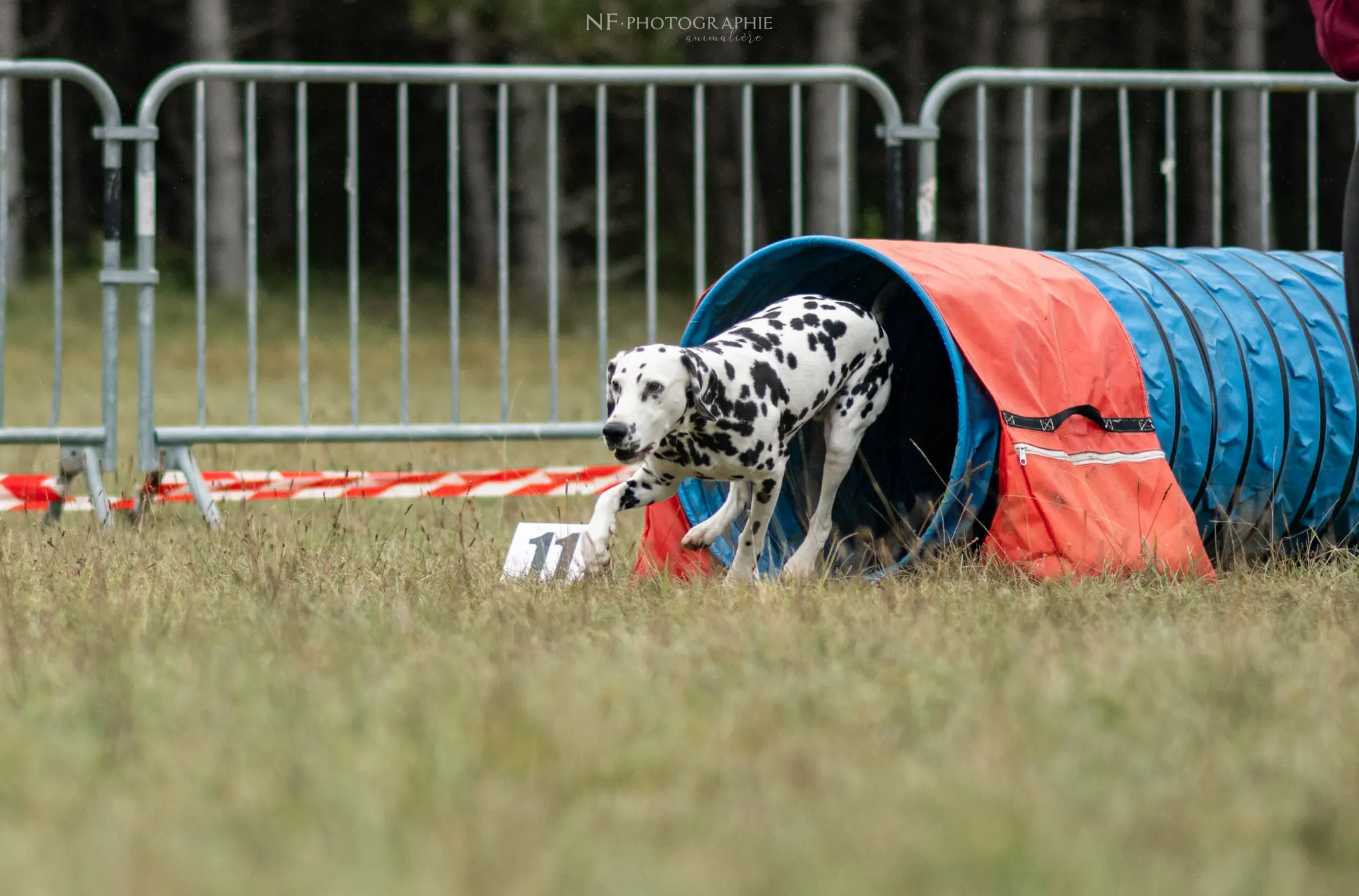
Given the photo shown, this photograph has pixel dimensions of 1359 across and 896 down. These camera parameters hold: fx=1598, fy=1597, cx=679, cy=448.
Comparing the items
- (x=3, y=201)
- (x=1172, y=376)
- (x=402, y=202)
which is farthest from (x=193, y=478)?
(x=1172, y=376)

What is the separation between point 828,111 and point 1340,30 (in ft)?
43.9

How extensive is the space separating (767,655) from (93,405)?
10290mm

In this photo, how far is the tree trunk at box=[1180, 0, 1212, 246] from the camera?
883 inches

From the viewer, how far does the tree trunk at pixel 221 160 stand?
19.1 metres

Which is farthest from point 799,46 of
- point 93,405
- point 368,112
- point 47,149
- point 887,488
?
point 887,488

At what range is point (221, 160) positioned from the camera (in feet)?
62.8

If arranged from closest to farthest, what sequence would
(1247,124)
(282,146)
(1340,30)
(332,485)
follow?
(1340,30) < (332,485) < (1247,124) < (282,146)

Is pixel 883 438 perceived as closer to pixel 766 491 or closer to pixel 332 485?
pixel 766 491

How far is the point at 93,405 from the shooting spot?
41.4ft

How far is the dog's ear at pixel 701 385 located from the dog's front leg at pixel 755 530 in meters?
0.38

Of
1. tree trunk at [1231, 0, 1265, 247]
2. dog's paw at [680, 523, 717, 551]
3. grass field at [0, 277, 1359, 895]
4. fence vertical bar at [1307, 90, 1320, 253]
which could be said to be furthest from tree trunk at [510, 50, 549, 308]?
grass field at [0, 277, 1359, 895]

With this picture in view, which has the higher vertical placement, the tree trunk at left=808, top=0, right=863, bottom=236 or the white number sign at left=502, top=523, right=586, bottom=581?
the tree trunk at left=808, top=0, right=863, bottom=236

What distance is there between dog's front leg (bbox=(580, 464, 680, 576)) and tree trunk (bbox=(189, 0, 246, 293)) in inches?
598

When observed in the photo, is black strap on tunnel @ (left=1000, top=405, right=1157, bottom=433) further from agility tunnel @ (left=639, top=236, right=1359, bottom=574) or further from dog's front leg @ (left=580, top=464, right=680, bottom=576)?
dog's front leg @ (left=580, top=464, right=680, bottom=576)
